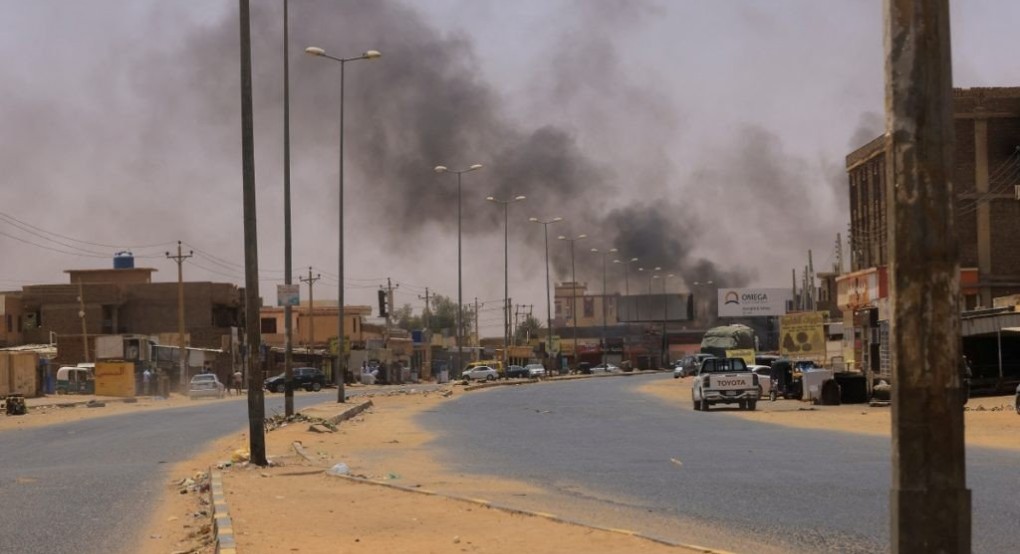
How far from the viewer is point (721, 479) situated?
57.2 ft

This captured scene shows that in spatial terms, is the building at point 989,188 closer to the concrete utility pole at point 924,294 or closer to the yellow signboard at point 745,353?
the yellow signboard at point 745,353

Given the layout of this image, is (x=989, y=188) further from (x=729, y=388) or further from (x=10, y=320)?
(x=10, y=320)

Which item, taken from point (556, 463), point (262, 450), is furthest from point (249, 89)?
point (556, 463)

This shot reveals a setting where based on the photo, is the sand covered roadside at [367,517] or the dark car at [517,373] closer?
the sand covered roadside at [367,517]

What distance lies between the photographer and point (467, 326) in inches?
7028

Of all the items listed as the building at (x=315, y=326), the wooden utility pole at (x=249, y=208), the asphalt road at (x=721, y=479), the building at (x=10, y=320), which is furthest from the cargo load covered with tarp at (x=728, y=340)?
the wooden utility pole at (x=249, y=208)

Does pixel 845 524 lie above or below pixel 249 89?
below

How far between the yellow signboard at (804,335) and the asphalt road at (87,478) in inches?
1237

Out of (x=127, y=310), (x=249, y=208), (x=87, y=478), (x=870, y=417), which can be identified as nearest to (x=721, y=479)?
(x=249, y=208)

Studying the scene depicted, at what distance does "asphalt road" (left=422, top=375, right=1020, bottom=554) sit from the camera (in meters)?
12.0

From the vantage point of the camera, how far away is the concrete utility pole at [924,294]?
18.1ft

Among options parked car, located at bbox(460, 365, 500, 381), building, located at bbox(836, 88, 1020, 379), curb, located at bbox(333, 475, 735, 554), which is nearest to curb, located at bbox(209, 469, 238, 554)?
curb, located at bbox(333, 475, 735, 554)

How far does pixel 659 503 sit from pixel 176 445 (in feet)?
52.1

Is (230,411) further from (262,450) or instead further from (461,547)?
(461,547)
